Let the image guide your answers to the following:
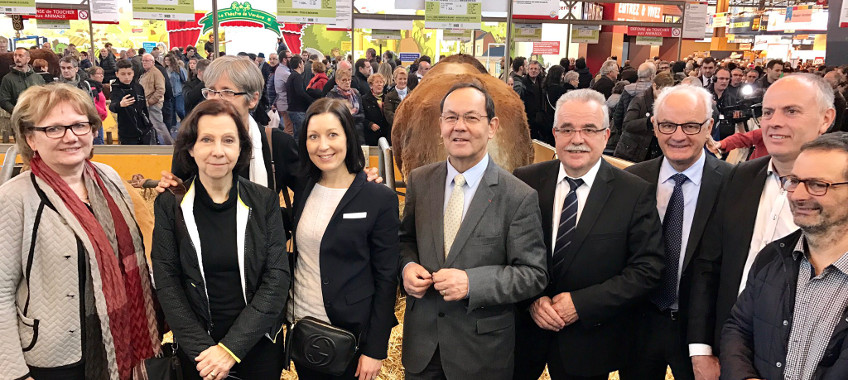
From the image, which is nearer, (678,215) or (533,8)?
(678,215)

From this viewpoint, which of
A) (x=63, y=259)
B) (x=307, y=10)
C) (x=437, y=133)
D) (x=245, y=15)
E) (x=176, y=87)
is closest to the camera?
(x=63, y=259)

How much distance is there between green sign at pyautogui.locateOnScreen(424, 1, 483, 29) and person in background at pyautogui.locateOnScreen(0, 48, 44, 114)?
16.7 feet

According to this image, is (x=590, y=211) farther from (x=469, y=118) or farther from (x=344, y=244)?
(x=344, y=244)

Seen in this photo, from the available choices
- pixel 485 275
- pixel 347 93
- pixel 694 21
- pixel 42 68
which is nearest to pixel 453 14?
pixel 347 93

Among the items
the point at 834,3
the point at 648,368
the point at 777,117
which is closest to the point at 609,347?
the point at 648,368

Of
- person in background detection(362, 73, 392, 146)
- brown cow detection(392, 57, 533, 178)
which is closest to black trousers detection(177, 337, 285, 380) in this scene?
brown cow detection(392, 57, 533, 178)

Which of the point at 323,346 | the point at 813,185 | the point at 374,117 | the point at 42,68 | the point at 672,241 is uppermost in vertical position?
the point at 42,68

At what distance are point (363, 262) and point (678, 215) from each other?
131cm

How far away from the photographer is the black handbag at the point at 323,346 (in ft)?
7.63

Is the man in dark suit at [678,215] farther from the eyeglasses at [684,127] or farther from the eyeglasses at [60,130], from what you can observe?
the eyeglasses at [60,130]

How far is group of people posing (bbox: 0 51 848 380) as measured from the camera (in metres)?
2.26

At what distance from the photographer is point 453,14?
285 inches

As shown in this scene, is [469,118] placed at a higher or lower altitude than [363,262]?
higher

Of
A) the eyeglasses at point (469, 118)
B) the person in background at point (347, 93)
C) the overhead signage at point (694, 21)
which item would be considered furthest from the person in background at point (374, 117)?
the eyeglasses at point (469, 118)
